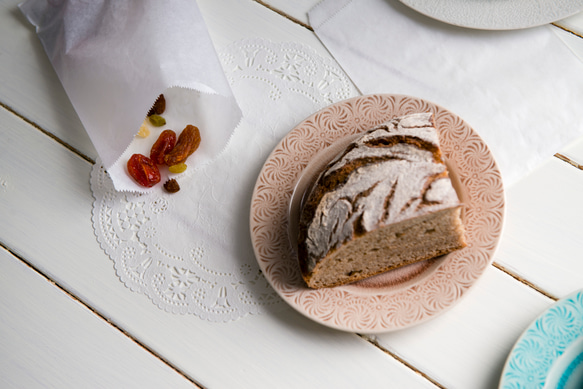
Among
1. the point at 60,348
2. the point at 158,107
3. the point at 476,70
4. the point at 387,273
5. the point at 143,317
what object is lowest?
the point at 60,348

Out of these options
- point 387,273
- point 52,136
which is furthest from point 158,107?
point 387,273

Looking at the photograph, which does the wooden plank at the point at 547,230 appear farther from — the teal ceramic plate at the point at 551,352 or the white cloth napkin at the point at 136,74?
the white cloth napkin at the point at 136,74

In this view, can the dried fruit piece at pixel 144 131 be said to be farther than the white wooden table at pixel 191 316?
Yes

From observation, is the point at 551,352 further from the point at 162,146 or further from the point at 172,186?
the point at 162,146

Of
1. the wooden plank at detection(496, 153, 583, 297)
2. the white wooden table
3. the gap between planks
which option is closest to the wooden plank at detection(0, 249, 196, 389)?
the white wooden table

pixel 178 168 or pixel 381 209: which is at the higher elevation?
pixel 381 209

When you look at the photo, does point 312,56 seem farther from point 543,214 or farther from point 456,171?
point 543,214

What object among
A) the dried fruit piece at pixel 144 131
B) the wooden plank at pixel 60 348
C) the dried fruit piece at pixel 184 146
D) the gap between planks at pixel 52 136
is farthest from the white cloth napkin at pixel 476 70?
the wooden plank at pixel 60 348

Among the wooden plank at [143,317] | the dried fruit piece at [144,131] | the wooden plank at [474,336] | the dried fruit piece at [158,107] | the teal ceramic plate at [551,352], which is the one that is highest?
the teal ceramic plate at [551,352]
